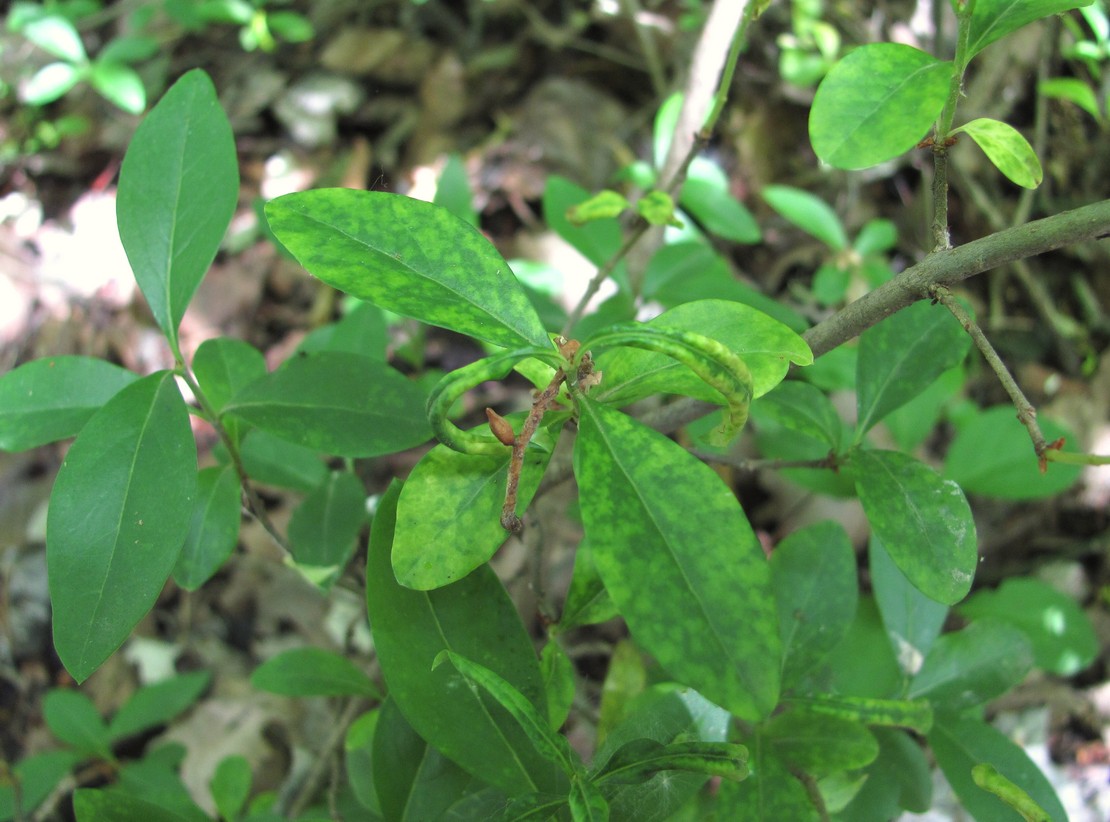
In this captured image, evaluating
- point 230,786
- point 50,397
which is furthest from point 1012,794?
point 230,786

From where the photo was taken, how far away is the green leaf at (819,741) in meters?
1.00

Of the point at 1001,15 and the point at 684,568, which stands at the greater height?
the point at 1001,15

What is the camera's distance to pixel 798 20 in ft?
8.57

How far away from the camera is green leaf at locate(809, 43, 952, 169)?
0.81 m

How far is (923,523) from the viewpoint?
0.89 m

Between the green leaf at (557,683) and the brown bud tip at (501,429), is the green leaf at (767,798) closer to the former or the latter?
the green leaf at (557,683)

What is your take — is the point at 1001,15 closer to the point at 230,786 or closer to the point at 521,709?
the point at 521,709

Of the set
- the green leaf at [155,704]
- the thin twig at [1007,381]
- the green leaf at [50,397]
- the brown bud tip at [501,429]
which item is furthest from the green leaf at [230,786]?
the thin twig at [1007,381]

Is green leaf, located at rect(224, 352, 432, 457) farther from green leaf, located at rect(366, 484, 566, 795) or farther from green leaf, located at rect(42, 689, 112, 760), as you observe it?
green leaf, located at rect(42, 689, 112, 760)

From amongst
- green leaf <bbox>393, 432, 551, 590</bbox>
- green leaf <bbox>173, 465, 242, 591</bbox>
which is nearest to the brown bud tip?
green leaf <bbox>393, 432, 551, 590</bbox>

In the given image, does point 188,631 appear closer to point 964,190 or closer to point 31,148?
point 31,148

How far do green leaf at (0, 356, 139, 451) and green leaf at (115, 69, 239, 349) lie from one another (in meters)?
0.13

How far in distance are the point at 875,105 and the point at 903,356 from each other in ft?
1.34

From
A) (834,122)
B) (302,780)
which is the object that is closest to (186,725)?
(302,780)
